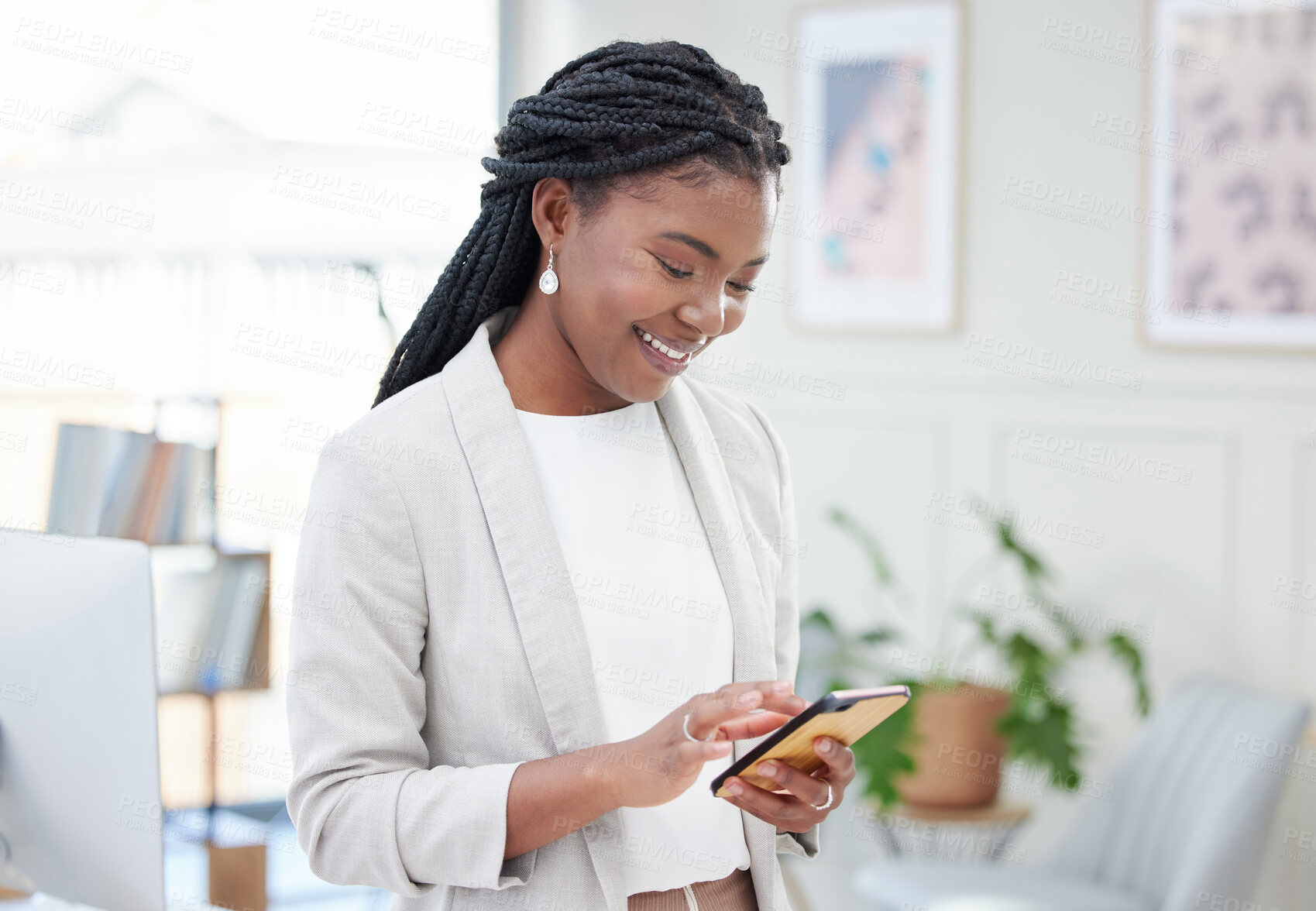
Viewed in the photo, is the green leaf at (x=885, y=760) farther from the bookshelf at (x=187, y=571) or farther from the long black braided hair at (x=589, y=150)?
the long black braided hair at (x=589, y=150)

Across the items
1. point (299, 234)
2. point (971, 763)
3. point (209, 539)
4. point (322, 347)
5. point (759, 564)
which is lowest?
point (971, 763)

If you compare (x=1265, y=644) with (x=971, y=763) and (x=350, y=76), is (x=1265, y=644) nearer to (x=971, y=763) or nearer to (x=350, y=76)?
(x=971, y=763)

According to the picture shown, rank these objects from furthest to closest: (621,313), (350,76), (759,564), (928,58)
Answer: (928,58) < (350,76) < (759,564) < (621,313)

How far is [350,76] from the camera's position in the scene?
286 cm

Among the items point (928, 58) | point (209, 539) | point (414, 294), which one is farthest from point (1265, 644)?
point (209, 539)

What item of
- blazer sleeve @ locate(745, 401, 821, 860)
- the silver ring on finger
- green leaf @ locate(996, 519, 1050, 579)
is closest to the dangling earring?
blazer sleeve @ locate(745, 401, 821, 860)

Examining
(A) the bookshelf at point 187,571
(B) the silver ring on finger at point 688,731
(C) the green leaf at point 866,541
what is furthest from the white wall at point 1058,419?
(B) the silver ring on finger at point 688,731

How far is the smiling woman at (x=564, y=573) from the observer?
1.03 metres

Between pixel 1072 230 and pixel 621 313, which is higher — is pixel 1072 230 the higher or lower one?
the higher one

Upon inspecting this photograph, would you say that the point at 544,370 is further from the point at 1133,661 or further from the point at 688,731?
the point at 1133,661

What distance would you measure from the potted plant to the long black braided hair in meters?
1.71

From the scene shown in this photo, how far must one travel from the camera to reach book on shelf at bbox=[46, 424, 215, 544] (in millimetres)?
2508

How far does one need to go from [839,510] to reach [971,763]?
0.80 metres

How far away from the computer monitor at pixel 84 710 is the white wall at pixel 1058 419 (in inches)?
87.0
